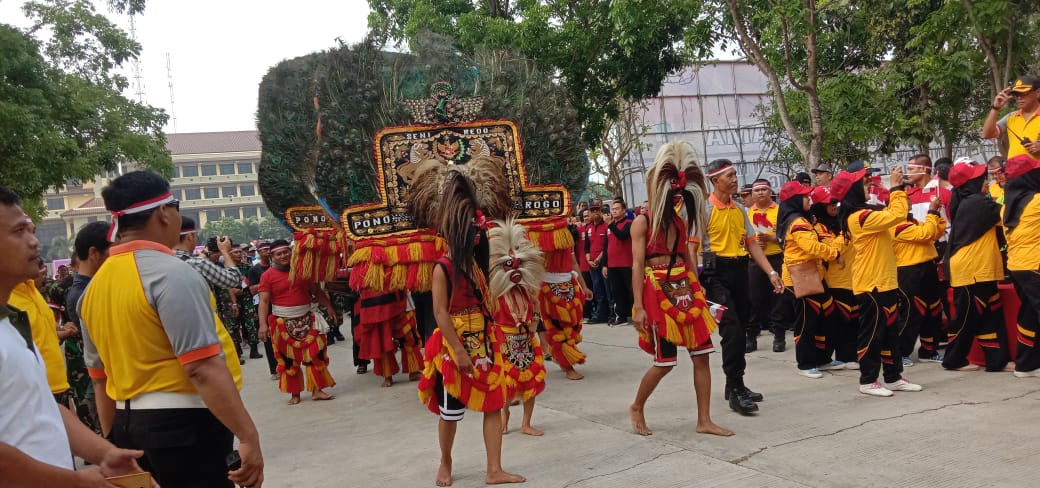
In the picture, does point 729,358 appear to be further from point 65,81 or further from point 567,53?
point 65,81

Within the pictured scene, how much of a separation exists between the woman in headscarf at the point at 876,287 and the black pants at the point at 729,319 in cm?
101

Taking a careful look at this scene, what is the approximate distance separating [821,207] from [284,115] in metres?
5.63

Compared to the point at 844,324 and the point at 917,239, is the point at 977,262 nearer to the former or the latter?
the point at 917,239

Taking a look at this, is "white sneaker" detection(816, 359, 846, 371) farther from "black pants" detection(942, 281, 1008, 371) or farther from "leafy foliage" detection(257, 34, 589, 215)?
"leafy foliage" detection(257, 34, 589, 215)

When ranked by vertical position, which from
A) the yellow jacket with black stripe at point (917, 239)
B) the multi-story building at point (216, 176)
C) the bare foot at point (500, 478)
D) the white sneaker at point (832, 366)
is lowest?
the white sneaker at point (832, 366)

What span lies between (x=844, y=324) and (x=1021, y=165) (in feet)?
6.48

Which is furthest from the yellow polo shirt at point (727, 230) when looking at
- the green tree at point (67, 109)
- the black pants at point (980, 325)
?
the green tree at point (67, 109)

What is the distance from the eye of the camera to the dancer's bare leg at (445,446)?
4.51 meters

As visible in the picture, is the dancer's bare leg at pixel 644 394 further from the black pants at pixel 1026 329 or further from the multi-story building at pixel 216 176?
the multi-story building at pixel 216 176

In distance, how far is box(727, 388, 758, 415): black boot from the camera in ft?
18.1

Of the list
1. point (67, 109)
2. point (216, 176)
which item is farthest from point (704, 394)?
point (216, 176)

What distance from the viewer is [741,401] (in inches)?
219

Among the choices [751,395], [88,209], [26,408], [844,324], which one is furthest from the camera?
[88,209]

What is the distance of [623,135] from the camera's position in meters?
24.3
